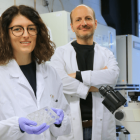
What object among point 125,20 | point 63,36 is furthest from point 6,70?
point 125,20

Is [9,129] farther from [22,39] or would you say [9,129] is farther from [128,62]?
[128,62]

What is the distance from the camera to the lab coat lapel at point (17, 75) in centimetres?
117

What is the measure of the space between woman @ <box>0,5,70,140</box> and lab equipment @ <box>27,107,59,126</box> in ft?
0.11

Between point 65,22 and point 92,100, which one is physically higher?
point 65,22

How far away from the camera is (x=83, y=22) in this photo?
194 cm

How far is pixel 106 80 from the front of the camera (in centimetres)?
191

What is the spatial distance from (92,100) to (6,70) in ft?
3.03

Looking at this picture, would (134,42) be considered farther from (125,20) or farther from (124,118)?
(124,118)

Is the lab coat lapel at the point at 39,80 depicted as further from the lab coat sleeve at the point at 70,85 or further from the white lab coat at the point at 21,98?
the lab coat sleeve at the point at 70,85

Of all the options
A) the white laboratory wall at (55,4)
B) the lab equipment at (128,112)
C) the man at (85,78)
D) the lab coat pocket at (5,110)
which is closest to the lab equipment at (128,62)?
the white laboratory wall at (55,4)

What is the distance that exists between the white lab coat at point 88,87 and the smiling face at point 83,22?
7.4 inches

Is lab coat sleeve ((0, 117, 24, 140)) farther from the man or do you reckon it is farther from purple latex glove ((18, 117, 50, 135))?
the man

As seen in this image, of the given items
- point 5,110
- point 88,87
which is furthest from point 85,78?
point 5,110

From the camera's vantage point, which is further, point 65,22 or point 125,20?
point 125,20
